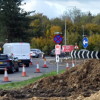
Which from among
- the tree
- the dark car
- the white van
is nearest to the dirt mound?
the dark car

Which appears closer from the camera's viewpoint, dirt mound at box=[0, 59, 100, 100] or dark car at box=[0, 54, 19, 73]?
dirt mound at box=[0, 59, 100, 100]

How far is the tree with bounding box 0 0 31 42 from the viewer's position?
6856 centimetres

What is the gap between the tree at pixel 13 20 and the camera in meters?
68.6

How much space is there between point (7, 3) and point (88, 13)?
244 ft

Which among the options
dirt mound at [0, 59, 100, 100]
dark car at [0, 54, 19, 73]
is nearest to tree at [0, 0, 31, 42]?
dark car at [0, 54, 19, 73]

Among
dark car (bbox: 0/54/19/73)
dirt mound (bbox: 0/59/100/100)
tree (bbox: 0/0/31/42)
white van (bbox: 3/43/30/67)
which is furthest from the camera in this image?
tree (bbox: 0/0/31/42)

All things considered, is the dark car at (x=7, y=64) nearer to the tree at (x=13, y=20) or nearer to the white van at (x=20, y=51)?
the white van at (x=20, y=51)

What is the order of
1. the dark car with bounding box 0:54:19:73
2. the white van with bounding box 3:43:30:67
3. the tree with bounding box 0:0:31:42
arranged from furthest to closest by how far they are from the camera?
the tree with bounding box 0:0:31:42
the white van with bounding box 3:43:30:67
the dark car with bounding box 0:54:19:73

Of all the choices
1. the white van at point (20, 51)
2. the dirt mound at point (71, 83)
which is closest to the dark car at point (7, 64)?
the white van at point (20, 51)

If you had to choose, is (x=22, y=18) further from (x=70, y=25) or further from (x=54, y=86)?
(x=54, y=86)

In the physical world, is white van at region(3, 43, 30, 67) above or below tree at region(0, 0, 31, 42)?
below

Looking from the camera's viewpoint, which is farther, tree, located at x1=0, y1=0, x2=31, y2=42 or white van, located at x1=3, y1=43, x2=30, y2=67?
tree, located at x1=0, y1=0, x2=31, y2=42

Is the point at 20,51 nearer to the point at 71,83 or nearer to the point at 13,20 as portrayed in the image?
the point at 71,83

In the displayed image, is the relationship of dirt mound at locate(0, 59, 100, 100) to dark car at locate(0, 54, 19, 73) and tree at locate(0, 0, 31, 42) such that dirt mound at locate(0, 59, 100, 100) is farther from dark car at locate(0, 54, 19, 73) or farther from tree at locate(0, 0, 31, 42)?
tree at locate(0, 0, 31, 42)
